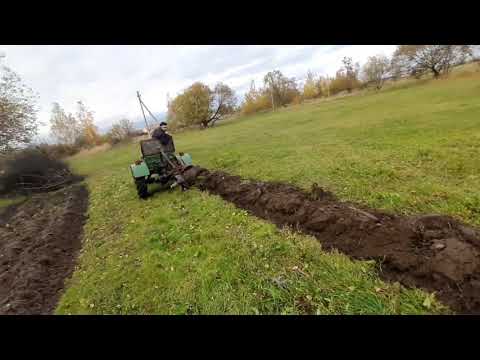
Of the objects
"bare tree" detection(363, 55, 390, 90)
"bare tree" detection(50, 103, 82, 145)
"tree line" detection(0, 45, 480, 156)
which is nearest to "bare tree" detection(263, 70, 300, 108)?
"tree line" detection(0, 45, 480, 156)

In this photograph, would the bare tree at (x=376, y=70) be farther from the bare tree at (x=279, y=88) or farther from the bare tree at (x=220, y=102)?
the bare tree at (x=220, y=102)

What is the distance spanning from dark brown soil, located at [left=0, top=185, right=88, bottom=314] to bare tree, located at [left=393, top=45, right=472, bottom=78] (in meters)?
49.9

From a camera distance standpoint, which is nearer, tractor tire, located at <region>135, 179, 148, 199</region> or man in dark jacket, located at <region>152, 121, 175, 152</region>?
tractor tire, located at <region>135, 179, 148, 199</region>

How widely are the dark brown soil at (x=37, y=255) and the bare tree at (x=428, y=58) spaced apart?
4991 cm

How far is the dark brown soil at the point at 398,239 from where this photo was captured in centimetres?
235

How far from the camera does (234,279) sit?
3012mm

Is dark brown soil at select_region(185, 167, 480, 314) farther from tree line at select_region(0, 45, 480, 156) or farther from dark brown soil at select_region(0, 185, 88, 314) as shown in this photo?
tree line at select_region(0, 45, 480, 156)

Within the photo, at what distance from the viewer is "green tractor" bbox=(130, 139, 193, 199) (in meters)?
6.86

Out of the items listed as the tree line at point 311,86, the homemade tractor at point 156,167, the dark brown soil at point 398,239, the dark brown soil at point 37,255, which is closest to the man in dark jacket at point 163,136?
the homemade tractor at point 156,167

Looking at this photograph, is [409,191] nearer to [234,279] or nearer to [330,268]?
[330,268]

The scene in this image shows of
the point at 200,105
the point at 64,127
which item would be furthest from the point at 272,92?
the point at 64,127
